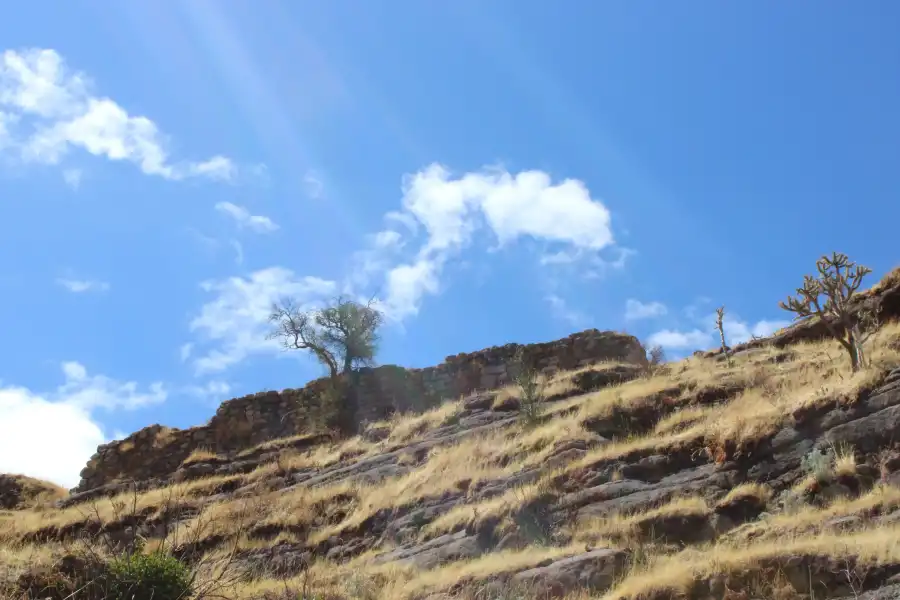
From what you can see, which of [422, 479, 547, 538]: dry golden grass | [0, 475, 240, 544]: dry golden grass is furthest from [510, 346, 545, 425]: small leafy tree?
[0, 475, 240, 544]: dry golden grass

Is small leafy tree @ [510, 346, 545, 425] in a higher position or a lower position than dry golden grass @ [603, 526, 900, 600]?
higher

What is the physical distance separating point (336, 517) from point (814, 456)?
30.1ft

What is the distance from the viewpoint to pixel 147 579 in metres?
7.36

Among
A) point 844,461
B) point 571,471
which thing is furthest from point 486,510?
point 844,461

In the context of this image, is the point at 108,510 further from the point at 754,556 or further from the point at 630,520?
the point at 754,556

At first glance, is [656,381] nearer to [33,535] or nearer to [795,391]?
[795,391]

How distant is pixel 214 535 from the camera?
51.3ft

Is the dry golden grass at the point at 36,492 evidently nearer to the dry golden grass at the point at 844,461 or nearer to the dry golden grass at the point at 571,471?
the dry golden grass at the point at 571,471

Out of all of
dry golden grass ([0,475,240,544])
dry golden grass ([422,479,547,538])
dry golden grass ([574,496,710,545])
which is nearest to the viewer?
dry golden grass ([574,496,710,545])

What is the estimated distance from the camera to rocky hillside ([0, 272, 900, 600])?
312 inches

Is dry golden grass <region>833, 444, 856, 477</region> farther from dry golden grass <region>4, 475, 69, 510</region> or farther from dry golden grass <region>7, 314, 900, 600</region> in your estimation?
dry golden grass <region>4, 475, 69, 510</region>

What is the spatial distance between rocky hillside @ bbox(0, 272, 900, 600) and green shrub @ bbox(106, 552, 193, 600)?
350 millimetres

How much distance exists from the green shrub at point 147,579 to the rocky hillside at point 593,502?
0.35 metres

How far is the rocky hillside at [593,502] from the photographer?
26.0 feet
